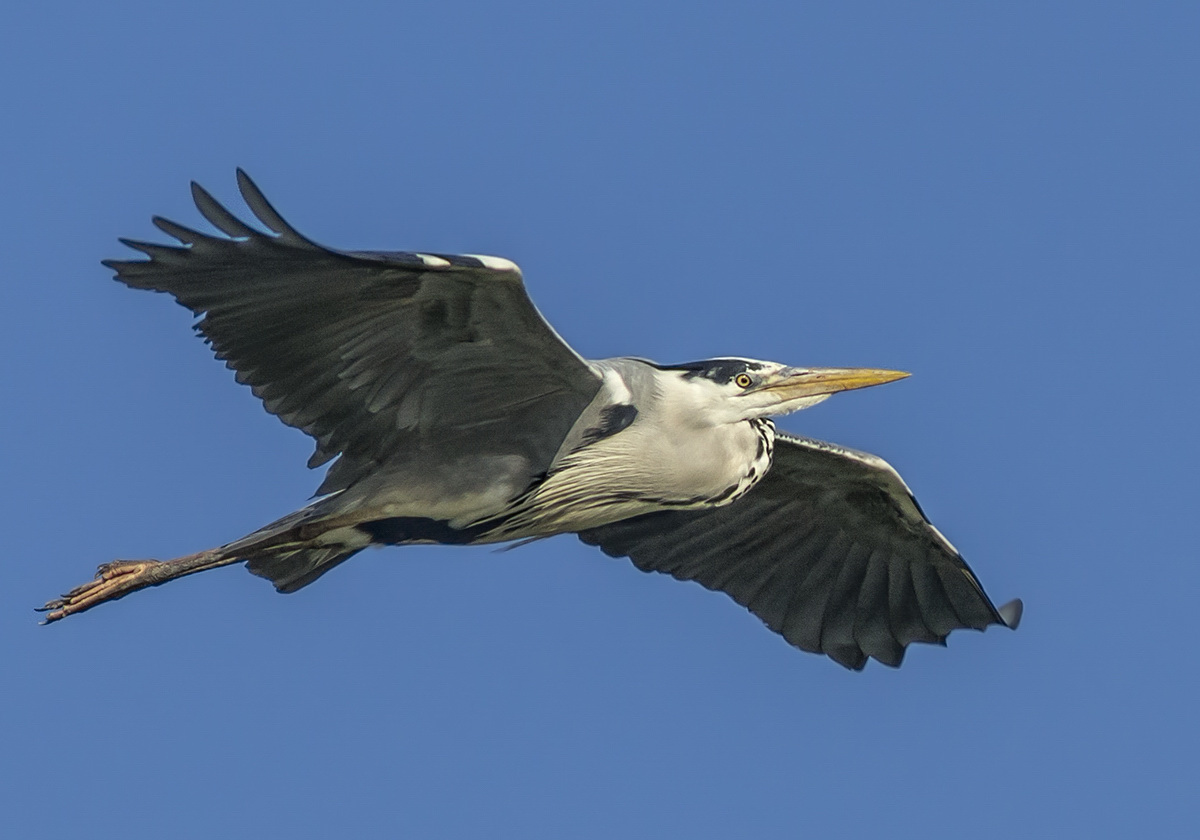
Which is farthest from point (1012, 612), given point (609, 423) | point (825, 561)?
point (609, 423)

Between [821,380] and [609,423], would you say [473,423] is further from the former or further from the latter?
[821,380]

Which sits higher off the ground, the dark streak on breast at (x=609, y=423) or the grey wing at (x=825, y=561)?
the dark streak on breast at (x=609, y=423)

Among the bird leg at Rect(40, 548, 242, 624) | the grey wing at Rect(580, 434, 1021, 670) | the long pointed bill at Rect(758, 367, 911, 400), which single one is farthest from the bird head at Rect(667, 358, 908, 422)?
the bird leg at Rect(40, 548, 242, 624)

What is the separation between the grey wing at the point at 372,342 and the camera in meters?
6.83

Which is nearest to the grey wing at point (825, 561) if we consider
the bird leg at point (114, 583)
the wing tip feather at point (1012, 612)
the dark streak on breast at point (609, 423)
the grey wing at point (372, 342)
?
the wing tip feather at point (1012, 612)

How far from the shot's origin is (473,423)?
7.82 m

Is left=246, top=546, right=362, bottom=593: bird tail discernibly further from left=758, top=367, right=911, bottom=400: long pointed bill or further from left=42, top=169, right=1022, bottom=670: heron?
left=758, top=367, right=911, bottom=400: long pointed bill

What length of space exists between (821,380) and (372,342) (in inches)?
83.7

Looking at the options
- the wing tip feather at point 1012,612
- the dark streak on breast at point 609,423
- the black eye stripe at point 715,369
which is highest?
the black eye stripe at point 715,369

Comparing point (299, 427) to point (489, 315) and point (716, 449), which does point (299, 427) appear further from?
point (716, 449)

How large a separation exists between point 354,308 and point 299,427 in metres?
0.75

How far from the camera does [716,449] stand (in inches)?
319

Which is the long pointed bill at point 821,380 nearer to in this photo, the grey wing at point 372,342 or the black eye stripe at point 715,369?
the black eye stripe at point 715,369

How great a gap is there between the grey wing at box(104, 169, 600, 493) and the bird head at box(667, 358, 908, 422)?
0.61 meters
